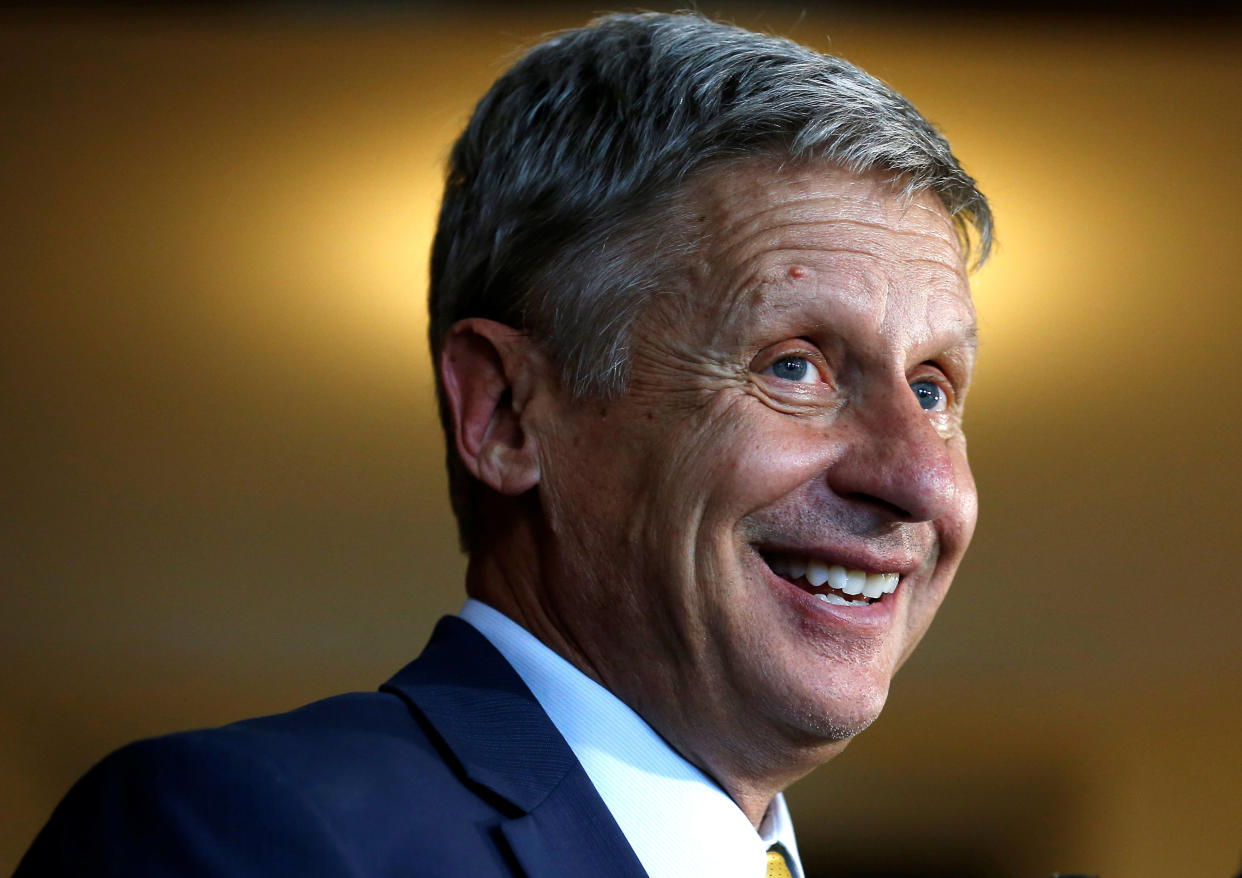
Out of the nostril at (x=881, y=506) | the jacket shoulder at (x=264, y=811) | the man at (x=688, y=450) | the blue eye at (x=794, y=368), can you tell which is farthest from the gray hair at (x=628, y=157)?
the jacket shoulder at (x=264, y=811)

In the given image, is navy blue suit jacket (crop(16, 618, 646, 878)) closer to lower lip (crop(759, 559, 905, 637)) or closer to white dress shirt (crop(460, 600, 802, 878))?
white dress shirt (crop(460, 600, 802, 878))

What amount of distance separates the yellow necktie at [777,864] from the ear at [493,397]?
0.45 metres

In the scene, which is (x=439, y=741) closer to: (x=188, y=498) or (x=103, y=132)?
(x=188, y=498)

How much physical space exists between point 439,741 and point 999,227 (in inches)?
74.1

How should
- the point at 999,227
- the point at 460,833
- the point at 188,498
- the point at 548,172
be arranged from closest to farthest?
the point at 460,833 → the point at 548,172 → the point at 188,498 → the point at 999,227

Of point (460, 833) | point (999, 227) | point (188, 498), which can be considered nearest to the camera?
point (460, 833)

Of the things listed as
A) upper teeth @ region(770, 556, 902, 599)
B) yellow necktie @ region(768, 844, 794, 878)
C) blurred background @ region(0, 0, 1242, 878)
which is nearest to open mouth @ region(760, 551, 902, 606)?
upper teeth @ region(770, 556, 902, 599)

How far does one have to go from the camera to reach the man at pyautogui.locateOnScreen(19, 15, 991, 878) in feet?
3.78

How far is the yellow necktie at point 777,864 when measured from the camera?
128 cm

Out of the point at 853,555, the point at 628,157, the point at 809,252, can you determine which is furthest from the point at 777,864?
the point at 628,157

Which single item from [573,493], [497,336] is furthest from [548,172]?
[573,493]

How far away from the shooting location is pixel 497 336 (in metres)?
1.27

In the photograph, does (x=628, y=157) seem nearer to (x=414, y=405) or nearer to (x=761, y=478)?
(x=761, y=478)

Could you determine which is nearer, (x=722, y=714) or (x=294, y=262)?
(x=722, y=714)
